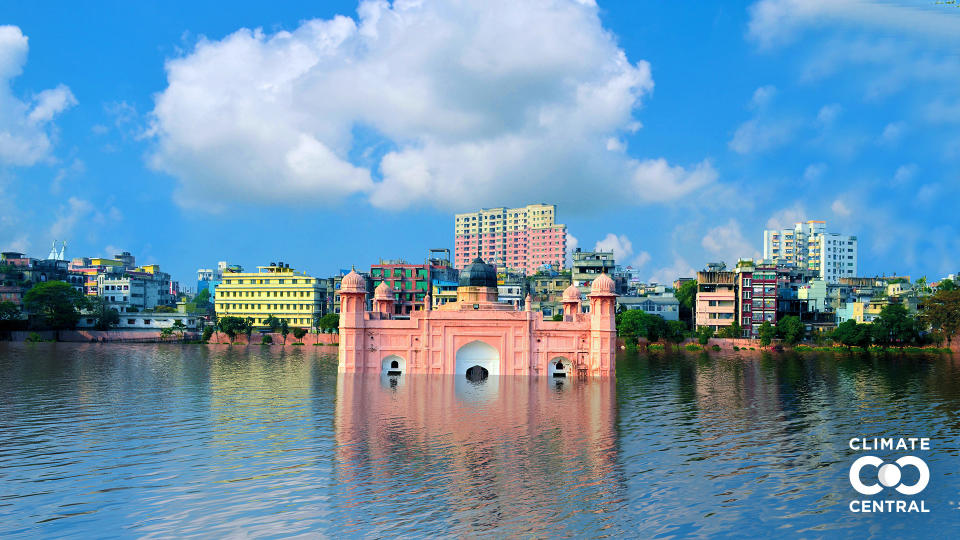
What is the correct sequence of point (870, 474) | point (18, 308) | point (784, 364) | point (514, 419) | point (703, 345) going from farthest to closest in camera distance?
point (18, 308), point (703, 345), point (784, 364), point (514, 419), point (870, 474)

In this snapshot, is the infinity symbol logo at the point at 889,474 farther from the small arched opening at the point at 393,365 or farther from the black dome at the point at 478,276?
the black dome at the point at 478,276

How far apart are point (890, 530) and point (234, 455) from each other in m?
20.4

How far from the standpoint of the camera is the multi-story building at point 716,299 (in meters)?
103

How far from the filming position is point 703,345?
97562 mm

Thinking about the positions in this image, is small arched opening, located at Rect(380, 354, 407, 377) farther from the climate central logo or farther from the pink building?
the climate central logo

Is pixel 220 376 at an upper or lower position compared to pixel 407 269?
lower

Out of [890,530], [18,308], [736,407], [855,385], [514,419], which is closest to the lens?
[890,530]

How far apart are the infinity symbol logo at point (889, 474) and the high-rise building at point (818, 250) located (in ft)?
430

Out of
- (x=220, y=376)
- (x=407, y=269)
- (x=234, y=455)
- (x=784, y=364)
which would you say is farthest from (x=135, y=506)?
(x=407, y=269)

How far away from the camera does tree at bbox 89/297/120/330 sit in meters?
113

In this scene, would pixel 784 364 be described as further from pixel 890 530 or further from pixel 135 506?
pixel 135 506

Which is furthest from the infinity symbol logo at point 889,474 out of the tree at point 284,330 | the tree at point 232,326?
the tree at point 232,326

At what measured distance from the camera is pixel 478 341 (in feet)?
177

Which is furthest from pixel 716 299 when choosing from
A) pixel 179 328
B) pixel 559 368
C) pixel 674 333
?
pixel 179 328
